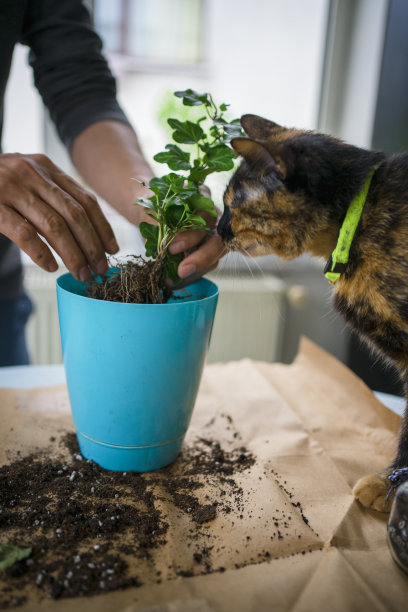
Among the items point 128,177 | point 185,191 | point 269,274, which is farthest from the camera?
point 269,274

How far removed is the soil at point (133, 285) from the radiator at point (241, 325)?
3.72ft

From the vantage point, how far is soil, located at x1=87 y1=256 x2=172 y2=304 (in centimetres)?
78

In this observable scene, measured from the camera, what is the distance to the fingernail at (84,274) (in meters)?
0.79

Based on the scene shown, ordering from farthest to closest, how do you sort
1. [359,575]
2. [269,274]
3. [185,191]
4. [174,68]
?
[269,274]
[174,68]
[185,191]
[359,575]

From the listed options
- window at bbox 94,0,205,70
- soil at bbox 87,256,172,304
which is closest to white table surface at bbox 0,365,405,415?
soil at bbox 87,256,172,304

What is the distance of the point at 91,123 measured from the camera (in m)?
1.06

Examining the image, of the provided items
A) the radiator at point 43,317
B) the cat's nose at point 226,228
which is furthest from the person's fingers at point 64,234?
the radiator at point 43,317

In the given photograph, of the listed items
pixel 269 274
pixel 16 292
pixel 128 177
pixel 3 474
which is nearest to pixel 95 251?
pixel 128 177

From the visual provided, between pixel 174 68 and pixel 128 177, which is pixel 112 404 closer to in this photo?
pixel 128 177

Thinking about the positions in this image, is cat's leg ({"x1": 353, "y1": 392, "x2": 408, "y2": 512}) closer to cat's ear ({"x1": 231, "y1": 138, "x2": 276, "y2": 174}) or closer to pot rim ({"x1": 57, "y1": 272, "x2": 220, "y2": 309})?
pot rim ({"x1": 57, "y1": 272, "x2": 220, "y2": 309})

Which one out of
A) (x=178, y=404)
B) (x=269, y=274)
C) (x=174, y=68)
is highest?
(x=174, y=68)

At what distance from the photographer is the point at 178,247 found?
80cm

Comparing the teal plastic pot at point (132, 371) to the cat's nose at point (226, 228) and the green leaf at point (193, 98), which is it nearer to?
the cat's nose at point (226, 228)

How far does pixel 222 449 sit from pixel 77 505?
0.29 meters
